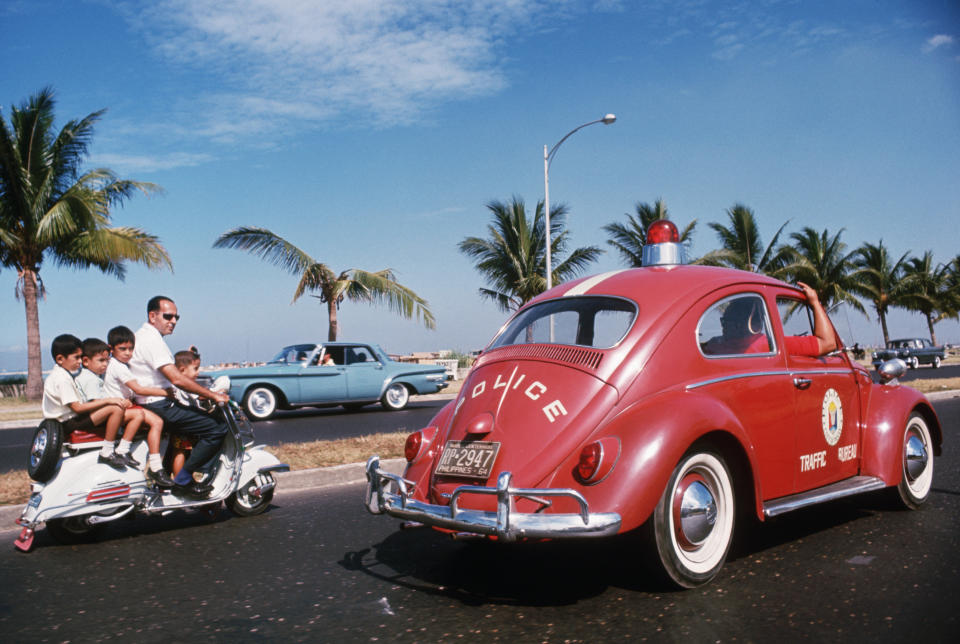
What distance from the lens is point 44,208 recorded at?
72.0 ft

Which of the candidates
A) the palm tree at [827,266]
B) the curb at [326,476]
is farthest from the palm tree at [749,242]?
the curb at [326,476]

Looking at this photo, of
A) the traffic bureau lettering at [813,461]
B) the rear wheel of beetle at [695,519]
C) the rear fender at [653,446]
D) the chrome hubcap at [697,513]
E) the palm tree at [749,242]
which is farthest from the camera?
the palm tree at [749,242]

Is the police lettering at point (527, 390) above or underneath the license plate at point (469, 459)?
above

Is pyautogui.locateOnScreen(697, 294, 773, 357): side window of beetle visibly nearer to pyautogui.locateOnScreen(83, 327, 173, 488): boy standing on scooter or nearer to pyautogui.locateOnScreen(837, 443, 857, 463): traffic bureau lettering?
pyautogui.locateOnScreen(837, 443, 857, 463): traffic bureau lettering

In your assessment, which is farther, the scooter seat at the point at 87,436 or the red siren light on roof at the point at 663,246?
the scooter seat at the point at 87,436

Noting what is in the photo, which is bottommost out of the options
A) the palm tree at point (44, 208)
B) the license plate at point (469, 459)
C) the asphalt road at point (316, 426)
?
the asphalt road at point (316, 426)

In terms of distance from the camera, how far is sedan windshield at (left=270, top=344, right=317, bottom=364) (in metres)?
17.0

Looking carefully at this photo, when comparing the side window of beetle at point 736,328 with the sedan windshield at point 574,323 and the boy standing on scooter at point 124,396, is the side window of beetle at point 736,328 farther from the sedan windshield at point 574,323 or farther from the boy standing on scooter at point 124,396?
the boy standing on scooter at point 124,396

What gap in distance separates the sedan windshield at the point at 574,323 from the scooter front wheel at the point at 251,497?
2.59 metres

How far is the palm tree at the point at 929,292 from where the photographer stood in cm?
4572

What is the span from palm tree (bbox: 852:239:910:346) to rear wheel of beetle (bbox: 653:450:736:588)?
148ft

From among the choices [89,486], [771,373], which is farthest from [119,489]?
[771,373]

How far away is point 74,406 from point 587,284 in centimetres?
371

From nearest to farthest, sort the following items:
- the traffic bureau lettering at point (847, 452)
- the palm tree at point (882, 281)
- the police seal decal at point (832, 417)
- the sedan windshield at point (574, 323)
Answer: the sedan windshield at point (574, 323)
the police seal decal at point (832, 417)
the traffic bureau lettering at point (847, 452)
the palm tree at point (882, 281)
